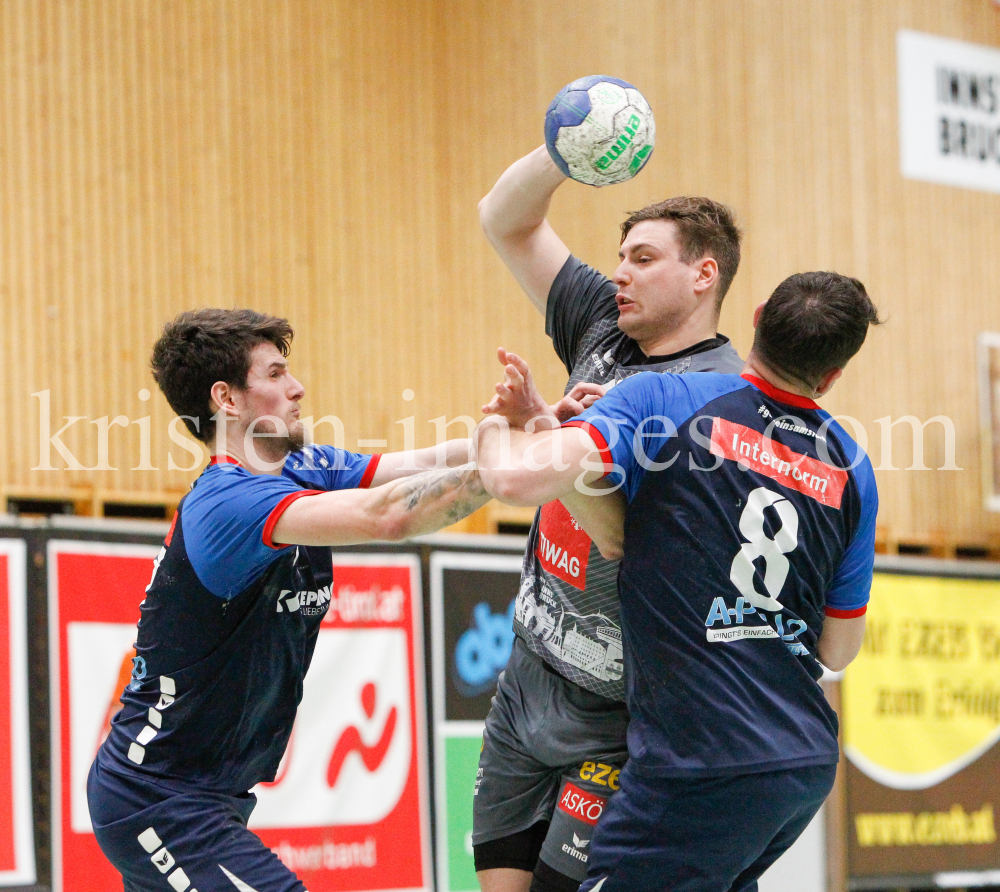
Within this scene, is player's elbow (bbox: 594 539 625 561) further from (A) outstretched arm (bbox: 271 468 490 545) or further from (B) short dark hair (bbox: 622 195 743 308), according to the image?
(B) short dark hair (bbox: 622 195 743 308)

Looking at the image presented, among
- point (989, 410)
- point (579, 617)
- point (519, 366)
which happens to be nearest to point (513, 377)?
point (519, 366)

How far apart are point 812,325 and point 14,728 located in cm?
535

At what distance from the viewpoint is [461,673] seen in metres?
8.25

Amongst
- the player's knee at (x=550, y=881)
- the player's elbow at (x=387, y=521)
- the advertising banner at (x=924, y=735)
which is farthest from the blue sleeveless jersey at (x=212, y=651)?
the advertising banner at (x=924, y=735)

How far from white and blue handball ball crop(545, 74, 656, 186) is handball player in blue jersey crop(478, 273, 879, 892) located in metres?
0.95

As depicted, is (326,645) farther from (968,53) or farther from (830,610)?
(968,53)

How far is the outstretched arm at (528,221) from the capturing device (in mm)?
4215

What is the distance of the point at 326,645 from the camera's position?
7805 millimetres

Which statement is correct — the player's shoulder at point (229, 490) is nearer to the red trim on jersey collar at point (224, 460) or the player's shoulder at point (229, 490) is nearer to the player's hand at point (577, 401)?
the red trim on jersey collar at point (224, 460)

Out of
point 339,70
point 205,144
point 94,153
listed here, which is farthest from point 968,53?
point 94,153

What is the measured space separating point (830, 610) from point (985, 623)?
8130 millimetres

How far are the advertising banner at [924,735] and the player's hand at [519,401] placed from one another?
739 centimetres

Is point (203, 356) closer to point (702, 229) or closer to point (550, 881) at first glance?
point (702, 229)

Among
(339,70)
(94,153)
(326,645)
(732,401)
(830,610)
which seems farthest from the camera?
(339,70)
